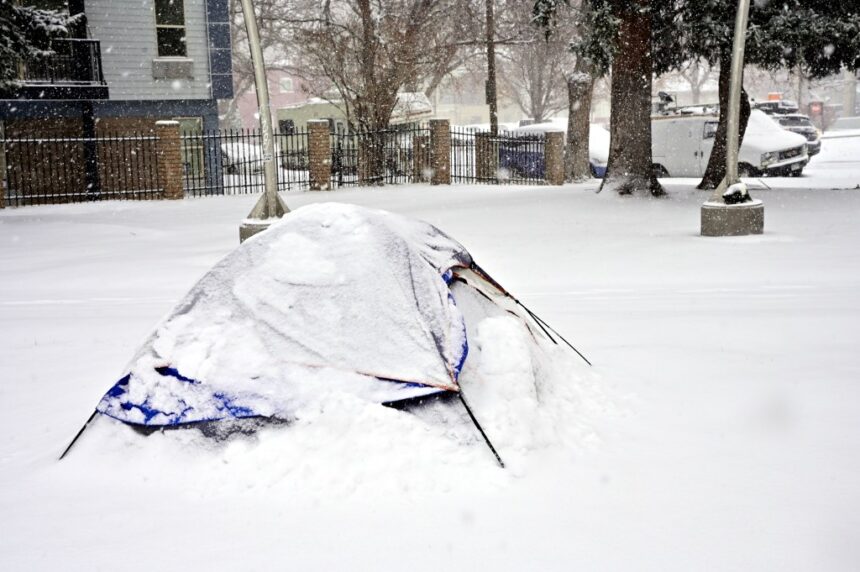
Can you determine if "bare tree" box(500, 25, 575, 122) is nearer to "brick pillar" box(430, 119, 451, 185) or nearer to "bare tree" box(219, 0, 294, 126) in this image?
"bare tree" box(219, 0, 294, 126)

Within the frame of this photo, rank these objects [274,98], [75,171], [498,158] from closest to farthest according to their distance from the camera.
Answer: [75,171] < [498,158] < [274,98]

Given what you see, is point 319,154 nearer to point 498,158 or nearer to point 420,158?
point 420,158

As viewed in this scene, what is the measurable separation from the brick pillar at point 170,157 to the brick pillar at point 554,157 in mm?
10037

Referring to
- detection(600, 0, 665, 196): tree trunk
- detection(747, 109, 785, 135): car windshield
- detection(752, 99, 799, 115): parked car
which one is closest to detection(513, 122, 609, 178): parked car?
detection(747, 109, 785, 135): car windshield

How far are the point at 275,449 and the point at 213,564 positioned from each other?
859mm

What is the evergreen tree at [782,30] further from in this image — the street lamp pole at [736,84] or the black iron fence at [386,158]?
the black iron fence at [386,158]

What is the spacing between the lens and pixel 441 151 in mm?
23422

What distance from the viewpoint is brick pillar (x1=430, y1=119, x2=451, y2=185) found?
76.5ft

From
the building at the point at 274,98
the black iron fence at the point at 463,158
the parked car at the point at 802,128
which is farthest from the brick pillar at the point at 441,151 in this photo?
the building at the point at 274,98

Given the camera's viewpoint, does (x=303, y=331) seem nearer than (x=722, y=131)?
Yes

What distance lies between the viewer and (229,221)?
16.7m

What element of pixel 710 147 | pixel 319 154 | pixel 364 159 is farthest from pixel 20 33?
pixel 710 147

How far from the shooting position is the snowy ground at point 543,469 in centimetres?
411

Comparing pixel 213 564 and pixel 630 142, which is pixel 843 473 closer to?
pixel 213 564
